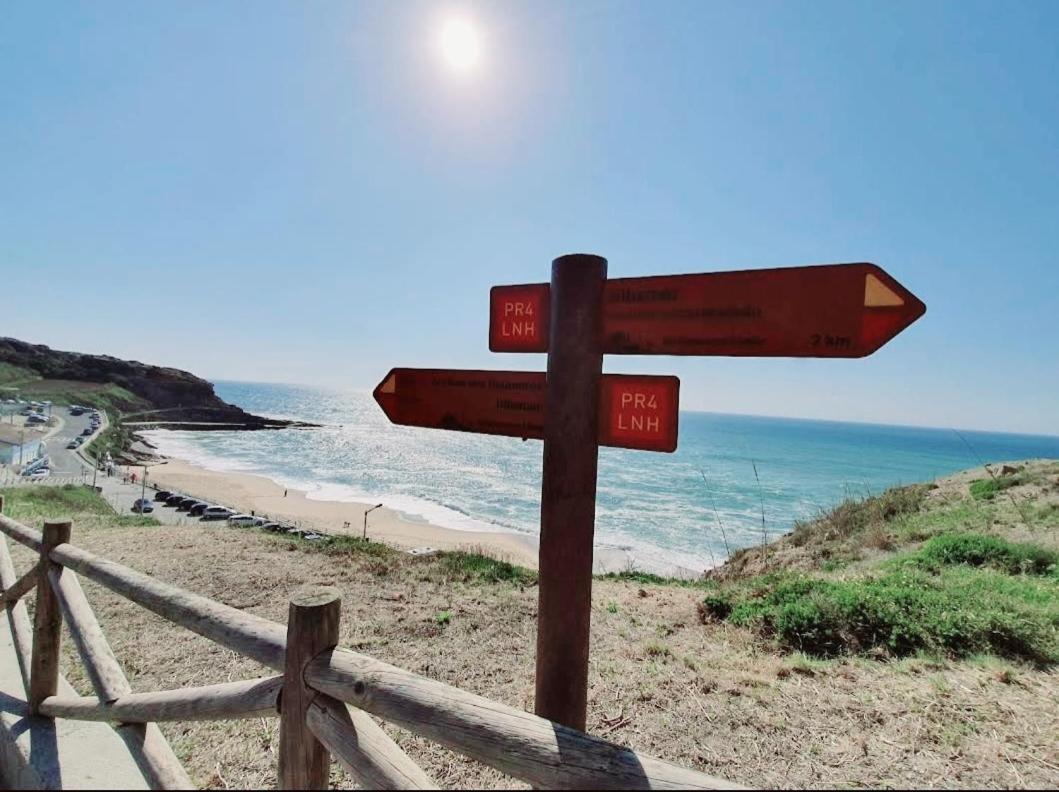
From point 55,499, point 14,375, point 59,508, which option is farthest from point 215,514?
point 14,375

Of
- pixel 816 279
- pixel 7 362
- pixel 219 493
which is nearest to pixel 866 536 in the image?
pixel 816 279

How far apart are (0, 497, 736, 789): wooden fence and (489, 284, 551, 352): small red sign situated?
4.08ft

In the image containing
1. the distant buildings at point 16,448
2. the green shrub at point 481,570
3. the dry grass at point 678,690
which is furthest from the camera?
the distant buildings at point 16,448

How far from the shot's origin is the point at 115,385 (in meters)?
80.8

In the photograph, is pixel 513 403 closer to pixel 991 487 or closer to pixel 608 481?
pixel 991 487

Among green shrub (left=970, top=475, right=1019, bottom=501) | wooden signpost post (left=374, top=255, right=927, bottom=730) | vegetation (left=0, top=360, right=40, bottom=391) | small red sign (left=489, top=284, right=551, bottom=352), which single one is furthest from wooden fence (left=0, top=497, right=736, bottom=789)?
vegetation (left=0, top=360, right=40, bottom=391)

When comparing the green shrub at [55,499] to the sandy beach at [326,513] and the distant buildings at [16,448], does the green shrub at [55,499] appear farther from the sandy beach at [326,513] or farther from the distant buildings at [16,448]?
the distant buildings at [16,448]

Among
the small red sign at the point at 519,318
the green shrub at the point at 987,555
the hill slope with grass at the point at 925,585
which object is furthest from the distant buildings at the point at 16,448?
the green shrub at the point at 987,555

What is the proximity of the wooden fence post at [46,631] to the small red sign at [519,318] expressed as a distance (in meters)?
3.36

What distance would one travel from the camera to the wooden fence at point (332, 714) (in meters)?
1.36

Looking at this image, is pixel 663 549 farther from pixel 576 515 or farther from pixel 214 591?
pixel 576 515

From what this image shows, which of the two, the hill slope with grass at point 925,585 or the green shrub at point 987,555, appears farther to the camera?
the green shrub at point 987,555

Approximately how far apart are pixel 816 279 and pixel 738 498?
39746 millimetres

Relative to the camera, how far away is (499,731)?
149cm
